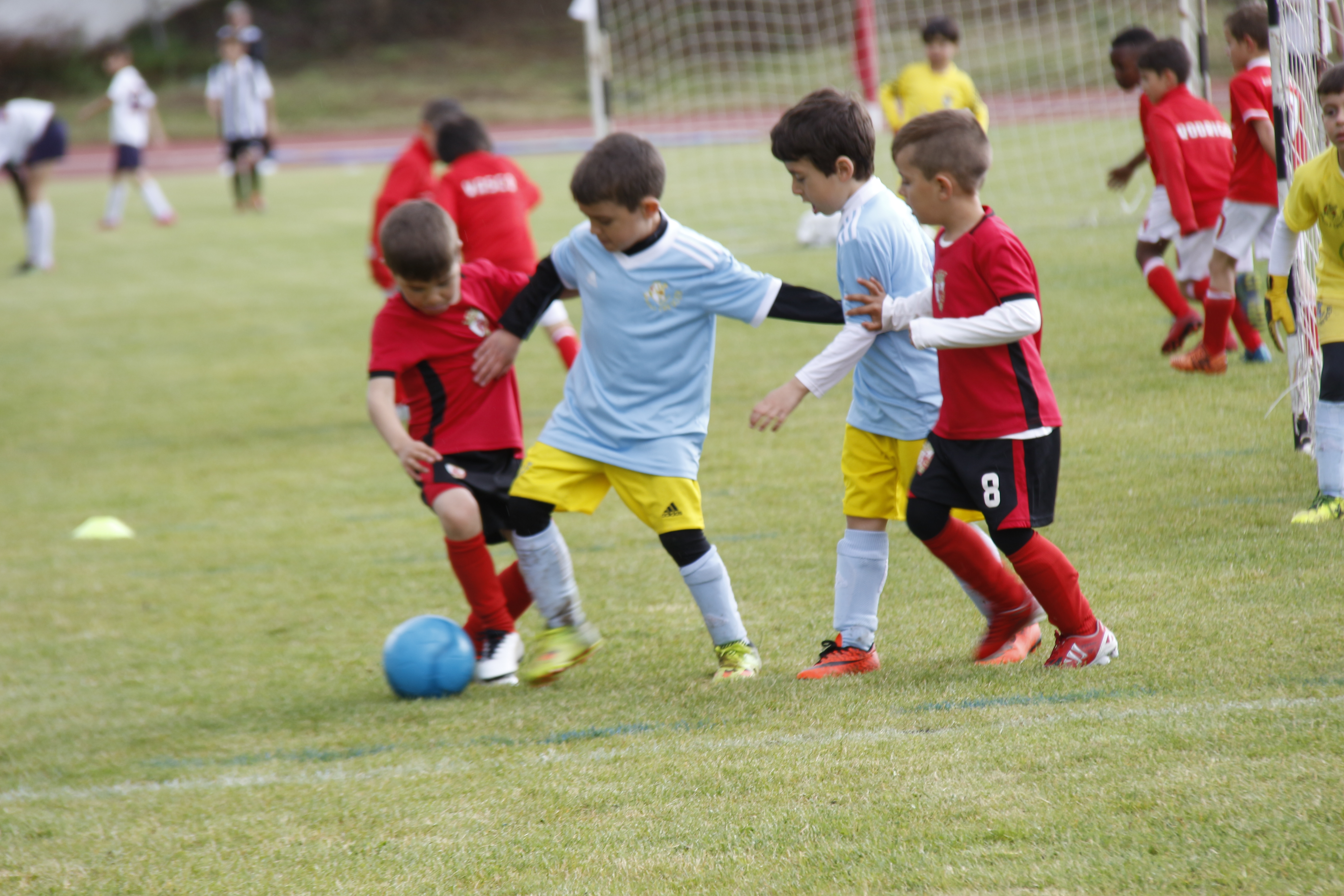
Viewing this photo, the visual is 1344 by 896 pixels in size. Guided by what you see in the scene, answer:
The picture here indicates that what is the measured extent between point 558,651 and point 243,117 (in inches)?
705

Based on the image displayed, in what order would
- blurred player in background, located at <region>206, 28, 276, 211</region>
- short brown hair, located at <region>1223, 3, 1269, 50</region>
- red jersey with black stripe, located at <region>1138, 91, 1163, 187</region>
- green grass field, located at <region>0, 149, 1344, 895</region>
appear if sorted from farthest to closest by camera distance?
blurred player in background, located at <region>206, 28, 276, 211</region> → red jersey with black stripe, located at <region>1138, 91, 1163, 187</region> → short brown hair, located at <region>1223, 3, 1269, 50</region> → green grass field, located at <region>0, 149, 1344, 895</region>

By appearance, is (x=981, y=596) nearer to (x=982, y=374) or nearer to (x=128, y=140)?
(x=982, y=374)

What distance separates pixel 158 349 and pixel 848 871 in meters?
10.3

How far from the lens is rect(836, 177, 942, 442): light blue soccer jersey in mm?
3406

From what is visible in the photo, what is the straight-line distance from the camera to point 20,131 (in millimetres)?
14484

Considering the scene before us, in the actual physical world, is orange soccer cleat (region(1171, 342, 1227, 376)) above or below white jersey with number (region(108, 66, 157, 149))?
below

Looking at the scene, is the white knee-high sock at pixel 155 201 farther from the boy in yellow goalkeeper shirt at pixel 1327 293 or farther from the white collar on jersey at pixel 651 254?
the boy in yellow goalkeeper shirt at pixel 1327 293

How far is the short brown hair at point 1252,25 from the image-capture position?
632cm

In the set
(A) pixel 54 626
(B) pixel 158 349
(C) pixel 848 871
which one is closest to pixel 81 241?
(B) pixel 158 349

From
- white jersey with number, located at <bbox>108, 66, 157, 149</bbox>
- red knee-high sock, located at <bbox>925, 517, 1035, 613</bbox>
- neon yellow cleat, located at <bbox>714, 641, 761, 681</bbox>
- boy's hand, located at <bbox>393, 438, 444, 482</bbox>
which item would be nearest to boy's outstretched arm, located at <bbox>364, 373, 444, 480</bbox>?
boy's hand, located at <bbox>393, 438, 444, 482</bbox>

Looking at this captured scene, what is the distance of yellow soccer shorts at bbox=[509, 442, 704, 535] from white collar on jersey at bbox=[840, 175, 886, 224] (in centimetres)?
85

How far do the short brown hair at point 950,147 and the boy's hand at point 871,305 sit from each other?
307 mm

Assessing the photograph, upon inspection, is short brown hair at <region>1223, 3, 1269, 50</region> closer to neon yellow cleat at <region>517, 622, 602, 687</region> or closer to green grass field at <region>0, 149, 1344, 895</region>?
green grass field at <region>0, 149, 1344, 895</region>

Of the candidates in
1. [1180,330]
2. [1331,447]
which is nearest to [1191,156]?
[1180,330]
